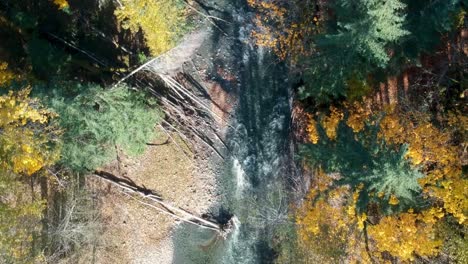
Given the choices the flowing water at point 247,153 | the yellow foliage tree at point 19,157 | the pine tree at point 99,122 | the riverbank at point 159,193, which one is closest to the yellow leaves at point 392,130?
the flowing water at point 247,153

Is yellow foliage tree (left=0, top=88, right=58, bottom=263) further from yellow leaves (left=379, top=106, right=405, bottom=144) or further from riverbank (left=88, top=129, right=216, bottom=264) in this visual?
yellow leaves (left=379, top=106, right=405, bottom=144)

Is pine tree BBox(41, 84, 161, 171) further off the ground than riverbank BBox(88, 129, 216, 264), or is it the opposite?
pine tree BBox(41, 84, 161, 171)

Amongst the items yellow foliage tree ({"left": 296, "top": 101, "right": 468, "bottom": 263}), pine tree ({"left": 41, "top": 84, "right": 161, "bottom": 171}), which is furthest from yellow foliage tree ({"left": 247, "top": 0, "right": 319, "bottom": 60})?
pine tree ({"left": 41, "top": 84, "right": 161, "bottom": 171})

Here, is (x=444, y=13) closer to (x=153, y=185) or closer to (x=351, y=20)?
(x=351, y=20)

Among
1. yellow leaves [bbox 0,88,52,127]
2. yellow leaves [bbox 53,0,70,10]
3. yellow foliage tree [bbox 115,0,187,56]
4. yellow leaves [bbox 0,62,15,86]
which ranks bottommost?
yellow leaves [bbox 0,88,52,127]

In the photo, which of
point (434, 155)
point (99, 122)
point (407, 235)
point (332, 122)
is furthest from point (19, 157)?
point (434, 155)

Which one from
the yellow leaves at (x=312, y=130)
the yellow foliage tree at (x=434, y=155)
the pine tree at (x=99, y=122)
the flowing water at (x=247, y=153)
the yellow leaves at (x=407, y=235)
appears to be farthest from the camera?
the flowing water at (x=247, y=153)

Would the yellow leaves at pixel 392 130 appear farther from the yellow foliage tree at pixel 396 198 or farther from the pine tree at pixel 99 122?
the pine tree at pixel 99 122
